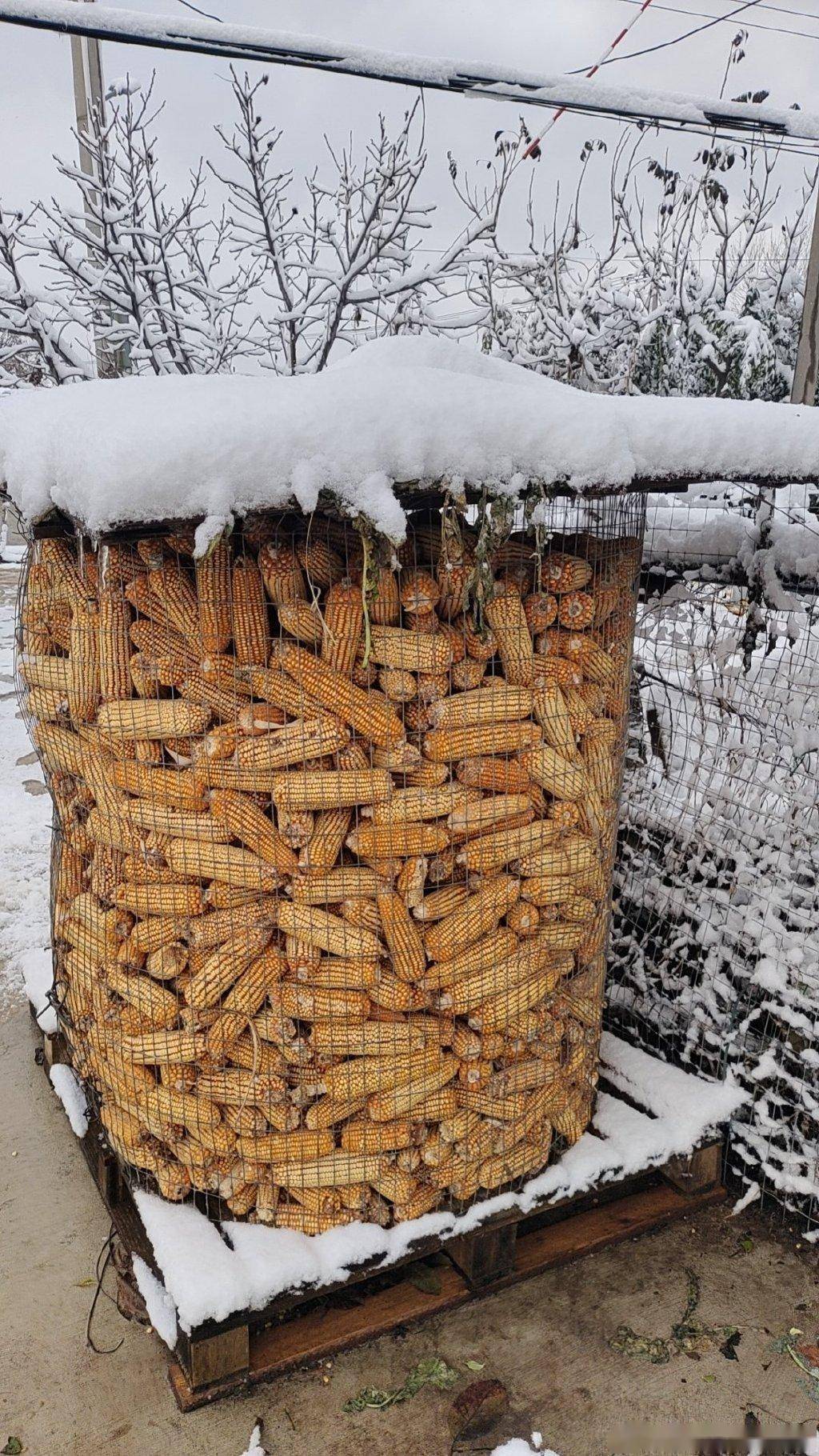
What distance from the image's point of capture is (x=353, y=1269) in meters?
2.42

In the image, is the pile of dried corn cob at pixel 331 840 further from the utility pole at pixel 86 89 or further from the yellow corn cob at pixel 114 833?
the utility pole at pixel 86 89

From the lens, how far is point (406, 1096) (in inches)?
96.7

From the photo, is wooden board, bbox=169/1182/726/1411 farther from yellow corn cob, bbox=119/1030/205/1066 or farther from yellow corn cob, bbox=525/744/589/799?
yellow corn cob, bbox=525/744/589/799

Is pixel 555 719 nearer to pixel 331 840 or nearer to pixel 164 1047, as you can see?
pixel 331 840

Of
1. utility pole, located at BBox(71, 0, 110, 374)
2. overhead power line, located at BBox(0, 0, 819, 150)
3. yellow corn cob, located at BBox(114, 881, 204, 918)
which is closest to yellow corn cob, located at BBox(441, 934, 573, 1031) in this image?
yellow corn cob, located at BBox(114, 881, 204, 918)

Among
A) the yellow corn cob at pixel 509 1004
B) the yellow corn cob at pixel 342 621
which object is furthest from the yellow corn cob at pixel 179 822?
the yellow corn cob at pixel 509 1004

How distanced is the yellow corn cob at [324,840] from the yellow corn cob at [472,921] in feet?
1.17

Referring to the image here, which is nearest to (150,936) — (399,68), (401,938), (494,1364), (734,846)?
(401,938)

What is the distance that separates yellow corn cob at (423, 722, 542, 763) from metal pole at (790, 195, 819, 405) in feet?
8.16

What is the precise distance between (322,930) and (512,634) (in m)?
0.89

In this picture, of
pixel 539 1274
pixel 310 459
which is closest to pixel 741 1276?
pixel 539 1274

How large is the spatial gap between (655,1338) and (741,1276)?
388mm

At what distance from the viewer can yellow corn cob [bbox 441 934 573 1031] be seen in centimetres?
246

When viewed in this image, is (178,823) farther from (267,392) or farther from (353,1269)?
(353,1269)
